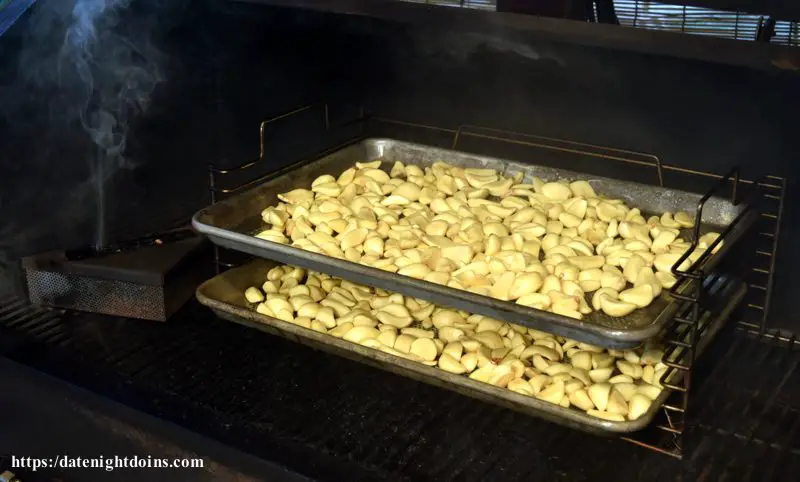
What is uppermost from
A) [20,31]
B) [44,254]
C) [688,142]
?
[20,31]

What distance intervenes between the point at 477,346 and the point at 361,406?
0.17 m

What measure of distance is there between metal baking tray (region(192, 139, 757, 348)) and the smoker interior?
92 millimetres

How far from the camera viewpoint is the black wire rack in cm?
104

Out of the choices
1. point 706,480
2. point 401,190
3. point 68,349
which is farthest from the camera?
point 401,190

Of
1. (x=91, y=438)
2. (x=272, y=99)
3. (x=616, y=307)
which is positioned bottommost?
(x=91, y=438)

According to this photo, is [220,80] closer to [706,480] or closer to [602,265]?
[602,265]

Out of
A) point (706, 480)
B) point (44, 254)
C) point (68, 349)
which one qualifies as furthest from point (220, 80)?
point (706, 480)

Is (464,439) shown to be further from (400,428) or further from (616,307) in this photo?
(616,307)

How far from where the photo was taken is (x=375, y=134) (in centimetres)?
171

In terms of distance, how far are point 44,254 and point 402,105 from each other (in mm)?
657

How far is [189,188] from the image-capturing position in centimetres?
170

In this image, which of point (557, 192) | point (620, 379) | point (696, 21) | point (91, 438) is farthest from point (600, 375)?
point (91, 438)

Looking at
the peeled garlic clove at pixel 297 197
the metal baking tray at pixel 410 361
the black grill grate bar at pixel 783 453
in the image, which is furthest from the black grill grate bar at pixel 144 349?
the black grill grate bar at pixel 783 453

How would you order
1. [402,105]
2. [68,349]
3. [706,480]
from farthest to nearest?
[402,105] < [68,349] < [706,480]
